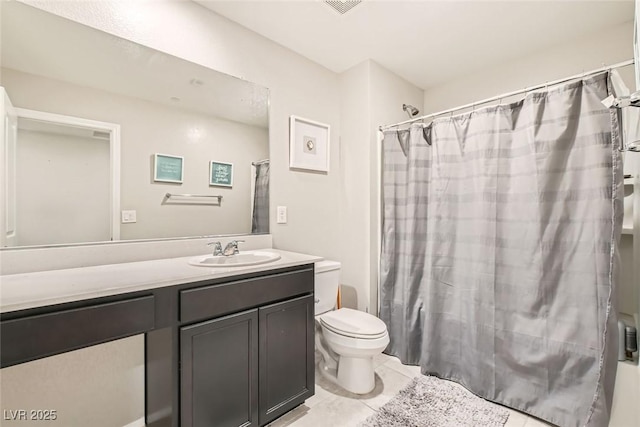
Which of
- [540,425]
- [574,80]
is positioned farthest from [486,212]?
[540,425]

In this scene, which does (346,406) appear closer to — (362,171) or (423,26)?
(362,171)

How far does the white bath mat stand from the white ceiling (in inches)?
93.0

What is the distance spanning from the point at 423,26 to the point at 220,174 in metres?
1.67

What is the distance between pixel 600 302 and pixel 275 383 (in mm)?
1646

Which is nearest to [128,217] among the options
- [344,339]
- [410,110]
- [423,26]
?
[344,339]

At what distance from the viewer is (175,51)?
158cm

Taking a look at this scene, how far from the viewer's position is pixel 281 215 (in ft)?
6.64

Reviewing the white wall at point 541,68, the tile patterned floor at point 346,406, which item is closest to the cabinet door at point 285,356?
the tile patterned floor at point 346,406

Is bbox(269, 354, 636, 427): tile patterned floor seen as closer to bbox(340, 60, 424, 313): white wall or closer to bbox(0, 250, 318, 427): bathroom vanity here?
bbox(0, 250, 318, 427): bathroom vanity

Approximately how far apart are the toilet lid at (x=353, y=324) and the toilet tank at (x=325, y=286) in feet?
0.20

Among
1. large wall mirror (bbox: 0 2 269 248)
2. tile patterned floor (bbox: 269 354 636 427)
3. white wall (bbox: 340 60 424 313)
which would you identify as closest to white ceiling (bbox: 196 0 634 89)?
white wall (bbox: 340 60 424 313)

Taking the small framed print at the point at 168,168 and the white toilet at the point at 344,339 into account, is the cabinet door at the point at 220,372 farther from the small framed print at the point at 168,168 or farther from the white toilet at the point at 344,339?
the small framed print at the point at 168,168

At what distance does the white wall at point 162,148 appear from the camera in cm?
127

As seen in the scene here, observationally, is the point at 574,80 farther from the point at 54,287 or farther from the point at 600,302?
the point at 54,287
